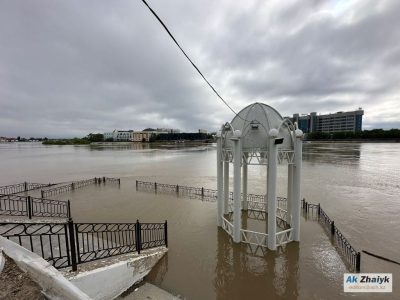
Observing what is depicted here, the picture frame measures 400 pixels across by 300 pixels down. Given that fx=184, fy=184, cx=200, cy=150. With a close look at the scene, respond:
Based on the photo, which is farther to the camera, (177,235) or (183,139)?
(183,139)

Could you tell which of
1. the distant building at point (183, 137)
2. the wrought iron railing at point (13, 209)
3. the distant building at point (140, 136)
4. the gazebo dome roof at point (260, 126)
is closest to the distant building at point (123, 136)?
the distant building at point (140, 136)

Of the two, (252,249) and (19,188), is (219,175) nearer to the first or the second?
(252,249)

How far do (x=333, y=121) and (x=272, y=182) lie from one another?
7510 inches

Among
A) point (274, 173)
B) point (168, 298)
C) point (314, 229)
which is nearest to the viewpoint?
point (168, 298)

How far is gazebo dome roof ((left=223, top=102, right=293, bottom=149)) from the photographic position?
26.9 ft

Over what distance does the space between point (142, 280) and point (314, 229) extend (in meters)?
8.81

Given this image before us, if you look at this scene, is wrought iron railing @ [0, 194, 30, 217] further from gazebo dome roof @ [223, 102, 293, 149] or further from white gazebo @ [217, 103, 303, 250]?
gazebo dome roof @ [223, 102, 293, 149]

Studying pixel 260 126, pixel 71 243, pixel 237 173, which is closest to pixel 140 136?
pixel 260 126

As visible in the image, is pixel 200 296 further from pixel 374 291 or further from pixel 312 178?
pixel 312 178

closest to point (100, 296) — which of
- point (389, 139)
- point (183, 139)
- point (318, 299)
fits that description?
point (318, 299)

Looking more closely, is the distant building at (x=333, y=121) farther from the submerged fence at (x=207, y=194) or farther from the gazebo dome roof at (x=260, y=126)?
the gazebo dome roof at (x=260, y=126)

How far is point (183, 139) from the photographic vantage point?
17088 cm

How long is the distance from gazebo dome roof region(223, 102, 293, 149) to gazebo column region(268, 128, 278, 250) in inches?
24.4

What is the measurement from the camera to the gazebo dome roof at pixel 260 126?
8211mm
